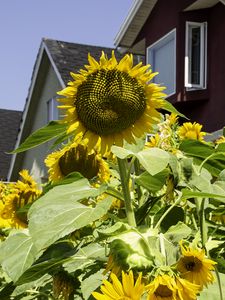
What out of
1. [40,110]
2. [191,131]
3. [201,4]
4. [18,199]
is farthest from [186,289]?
[40,110]

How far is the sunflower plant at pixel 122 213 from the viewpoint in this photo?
1201 mm

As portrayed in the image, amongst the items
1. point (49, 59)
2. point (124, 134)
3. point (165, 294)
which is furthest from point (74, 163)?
point (49, 59)

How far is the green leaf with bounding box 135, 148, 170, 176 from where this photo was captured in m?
1.27

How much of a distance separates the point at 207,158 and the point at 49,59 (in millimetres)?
19803

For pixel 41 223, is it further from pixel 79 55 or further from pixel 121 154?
pixel 79 55

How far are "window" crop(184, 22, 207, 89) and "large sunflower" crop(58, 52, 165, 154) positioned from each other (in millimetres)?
12282

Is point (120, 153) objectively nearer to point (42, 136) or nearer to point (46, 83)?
point (42, 136)

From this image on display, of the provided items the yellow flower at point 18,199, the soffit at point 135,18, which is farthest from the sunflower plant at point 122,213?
the soffit at point 135,18

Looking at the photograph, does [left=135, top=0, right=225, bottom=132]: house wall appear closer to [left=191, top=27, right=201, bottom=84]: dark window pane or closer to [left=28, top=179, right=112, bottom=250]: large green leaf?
[left=191, top=27, right=201, bottom=84]: dark window pane

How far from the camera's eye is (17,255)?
140 cm

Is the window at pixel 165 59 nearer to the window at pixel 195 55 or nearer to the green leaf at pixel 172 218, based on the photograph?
the window at pixel 195 55

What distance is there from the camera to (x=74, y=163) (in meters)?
2.10

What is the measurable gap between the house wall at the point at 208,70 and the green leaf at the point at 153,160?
1141 centimetres

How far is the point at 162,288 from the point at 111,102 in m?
0.52
